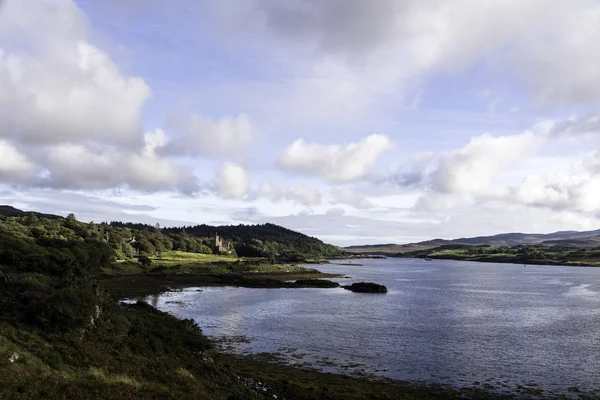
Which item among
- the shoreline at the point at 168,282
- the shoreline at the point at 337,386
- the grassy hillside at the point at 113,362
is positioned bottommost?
the shoreline at the point at 168,282

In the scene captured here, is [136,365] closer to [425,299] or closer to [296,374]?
[296,374]

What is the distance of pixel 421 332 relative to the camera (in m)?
63.5

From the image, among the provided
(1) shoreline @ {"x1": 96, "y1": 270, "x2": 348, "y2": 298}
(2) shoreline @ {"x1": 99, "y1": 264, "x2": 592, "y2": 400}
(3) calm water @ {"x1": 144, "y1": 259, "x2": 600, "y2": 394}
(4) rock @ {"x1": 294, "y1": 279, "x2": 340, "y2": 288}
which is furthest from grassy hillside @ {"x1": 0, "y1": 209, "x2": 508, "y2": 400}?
(4) rock @ {"x1": 294, "y1": 279, "x2": 340, "y2": 288}

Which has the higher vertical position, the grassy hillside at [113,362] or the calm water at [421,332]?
the grassy hillside at [113,362]

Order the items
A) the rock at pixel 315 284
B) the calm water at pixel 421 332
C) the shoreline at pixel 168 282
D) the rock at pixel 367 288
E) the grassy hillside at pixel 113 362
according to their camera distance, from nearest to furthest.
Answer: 1. the grassy hillside at pixel 113 362
2. the calm water at pixel 421 332
3. the shoreline at pixel 168 282
4. the rock at pixel 367 288
5. the rock at pixel 315 284

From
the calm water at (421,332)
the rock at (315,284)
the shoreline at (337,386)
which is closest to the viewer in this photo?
the shoreline at (337,386)

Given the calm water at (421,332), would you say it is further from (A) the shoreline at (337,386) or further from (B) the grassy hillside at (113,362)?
(B) the grassy hillside at (113,362)

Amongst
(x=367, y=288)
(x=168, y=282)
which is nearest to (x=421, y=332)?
(x=367, y=288)

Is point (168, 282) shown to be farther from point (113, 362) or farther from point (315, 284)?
point (113, 362)

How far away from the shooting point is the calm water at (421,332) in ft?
145

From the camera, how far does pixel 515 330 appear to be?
66.8m

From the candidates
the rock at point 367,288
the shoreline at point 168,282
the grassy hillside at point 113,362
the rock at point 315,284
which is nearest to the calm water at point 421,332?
the grassy hillside at point 113,362

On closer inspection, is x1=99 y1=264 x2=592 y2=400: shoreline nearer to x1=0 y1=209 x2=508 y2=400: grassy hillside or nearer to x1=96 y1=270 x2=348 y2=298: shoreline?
x1=0 y1=209 x2=508 y2=400: grassy hillside

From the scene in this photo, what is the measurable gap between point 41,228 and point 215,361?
145379mm
